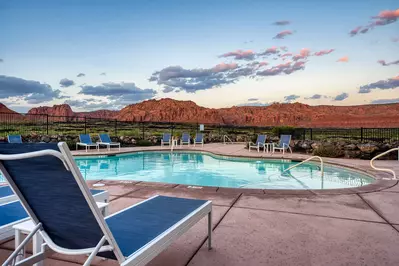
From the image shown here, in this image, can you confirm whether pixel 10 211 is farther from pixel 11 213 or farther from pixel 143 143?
pixel 143 143

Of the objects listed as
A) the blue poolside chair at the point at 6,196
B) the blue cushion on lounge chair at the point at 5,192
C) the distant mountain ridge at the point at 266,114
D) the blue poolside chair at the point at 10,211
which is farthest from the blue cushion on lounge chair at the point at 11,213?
the distant mountain ridge at the point at 266,114

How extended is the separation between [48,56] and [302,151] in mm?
13519

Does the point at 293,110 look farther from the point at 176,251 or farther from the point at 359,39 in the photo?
the point at 176,251

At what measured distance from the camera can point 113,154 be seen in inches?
432

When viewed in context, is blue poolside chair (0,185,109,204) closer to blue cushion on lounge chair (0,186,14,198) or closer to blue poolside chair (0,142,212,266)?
blue cushion on lounge chair (0,186,14,198)

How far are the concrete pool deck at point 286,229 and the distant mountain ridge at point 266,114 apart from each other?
41149mm

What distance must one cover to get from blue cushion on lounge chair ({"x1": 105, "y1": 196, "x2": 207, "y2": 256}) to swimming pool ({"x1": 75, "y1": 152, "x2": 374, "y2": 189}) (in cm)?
474

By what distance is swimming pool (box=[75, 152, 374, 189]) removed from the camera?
277 inches

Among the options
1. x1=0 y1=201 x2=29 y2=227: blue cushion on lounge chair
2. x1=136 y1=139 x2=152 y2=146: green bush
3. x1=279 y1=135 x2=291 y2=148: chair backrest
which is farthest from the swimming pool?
x1=0 y1=201 x2=29 y2=227: blue cushion on lounge chair

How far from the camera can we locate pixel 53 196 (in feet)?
4.48

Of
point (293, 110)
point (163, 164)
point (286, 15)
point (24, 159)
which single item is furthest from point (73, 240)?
point (293, 110)

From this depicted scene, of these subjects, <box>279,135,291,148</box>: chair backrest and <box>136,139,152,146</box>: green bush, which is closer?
<box>279,135,291,148</box>: chair backrest

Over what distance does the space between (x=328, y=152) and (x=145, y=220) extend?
1016 centimetres

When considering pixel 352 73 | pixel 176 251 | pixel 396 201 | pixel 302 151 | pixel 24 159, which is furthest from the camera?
pixel 352 73
